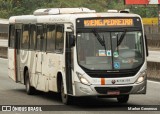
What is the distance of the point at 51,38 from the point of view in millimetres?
18469

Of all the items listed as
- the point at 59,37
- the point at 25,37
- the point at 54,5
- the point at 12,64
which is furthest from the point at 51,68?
the point at 54,5

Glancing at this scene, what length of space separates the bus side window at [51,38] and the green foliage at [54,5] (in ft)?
312

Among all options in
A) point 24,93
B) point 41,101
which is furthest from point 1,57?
point 41,101

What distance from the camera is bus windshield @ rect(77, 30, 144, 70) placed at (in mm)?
16391

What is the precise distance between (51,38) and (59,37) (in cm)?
85

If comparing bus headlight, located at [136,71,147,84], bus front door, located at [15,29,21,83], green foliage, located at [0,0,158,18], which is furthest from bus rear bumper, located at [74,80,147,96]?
green foliage, located at [0,0,158,18]

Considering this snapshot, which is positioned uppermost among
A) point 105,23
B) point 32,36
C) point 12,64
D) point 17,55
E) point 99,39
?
point 105,23

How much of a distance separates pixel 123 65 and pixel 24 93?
6.10 meters

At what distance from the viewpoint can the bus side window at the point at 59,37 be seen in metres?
17.4

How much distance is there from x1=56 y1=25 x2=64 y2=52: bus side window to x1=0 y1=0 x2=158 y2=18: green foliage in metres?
96.1

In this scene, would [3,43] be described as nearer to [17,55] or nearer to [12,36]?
[12,36]

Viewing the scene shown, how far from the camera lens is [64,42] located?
17.1 metres

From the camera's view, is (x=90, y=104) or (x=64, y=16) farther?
(x=90, y=104)

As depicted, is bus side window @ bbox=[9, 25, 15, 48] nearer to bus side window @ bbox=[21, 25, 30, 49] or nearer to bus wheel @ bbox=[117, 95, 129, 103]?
bus side window @ bbox=[21, 25, 30, 49]
